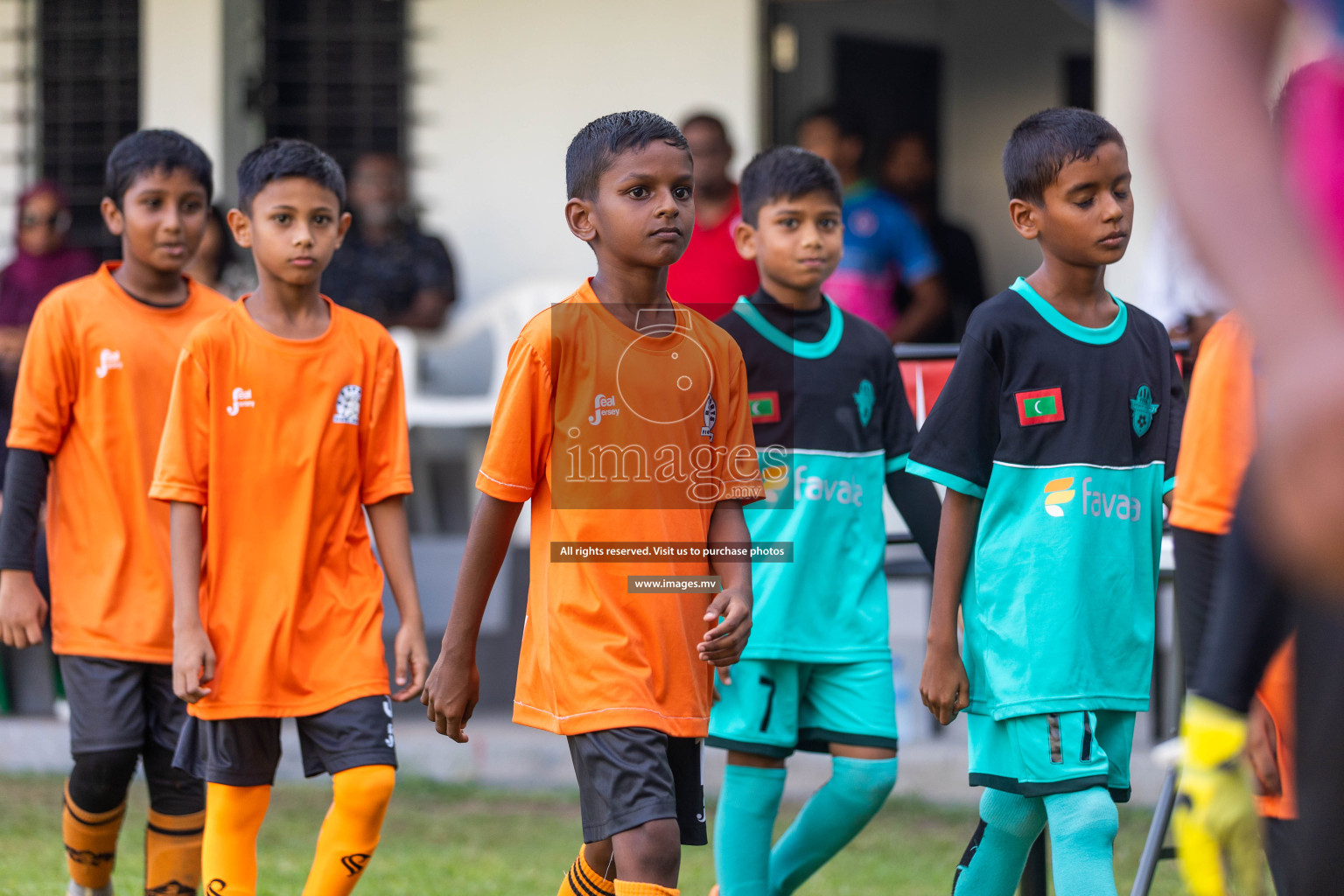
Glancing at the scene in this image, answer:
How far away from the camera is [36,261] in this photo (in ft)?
23.6

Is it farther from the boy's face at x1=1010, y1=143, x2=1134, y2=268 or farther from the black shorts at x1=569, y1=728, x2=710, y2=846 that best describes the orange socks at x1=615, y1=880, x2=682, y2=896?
the boy's face at x1=1010, y1=143, x2=1134, y2=268

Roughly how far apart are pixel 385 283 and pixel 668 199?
14.5 ft

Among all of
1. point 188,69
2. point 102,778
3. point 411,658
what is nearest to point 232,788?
point 411,658

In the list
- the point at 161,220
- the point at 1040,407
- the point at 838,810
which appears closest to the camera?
the point at 1040,407

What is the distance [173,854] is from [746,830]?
1357 millimetres

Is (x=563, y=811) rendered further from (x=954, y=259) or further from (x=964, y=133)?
(x=964, y=133)

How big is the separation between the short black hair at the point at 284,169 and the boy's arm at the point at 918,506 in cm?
148

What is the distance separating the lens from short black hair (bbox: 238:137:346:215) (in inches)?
147

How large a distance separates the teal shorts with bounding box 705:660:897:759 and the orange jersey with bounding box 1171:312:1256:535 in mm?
934

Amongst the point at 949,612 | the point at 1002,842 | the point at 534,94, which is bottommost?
the point at 1002,842

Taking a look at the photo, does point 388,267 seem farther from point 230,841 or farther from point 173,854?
point 230,841

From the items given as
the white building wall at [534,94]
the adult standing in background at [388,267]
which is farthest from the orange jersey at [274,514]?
the white building wall at [534,94]

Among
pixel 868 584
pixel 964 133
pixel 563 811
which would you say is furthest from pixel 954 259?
pixel 868 584

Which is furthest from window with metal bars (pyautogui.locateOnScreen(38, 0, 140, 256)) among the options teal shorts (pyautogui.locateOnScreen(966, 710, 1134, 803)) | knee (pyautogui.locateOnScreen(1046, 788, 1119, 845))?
knee (pyautogui.locateOnScreen(1046, 788, 1119, 845))
